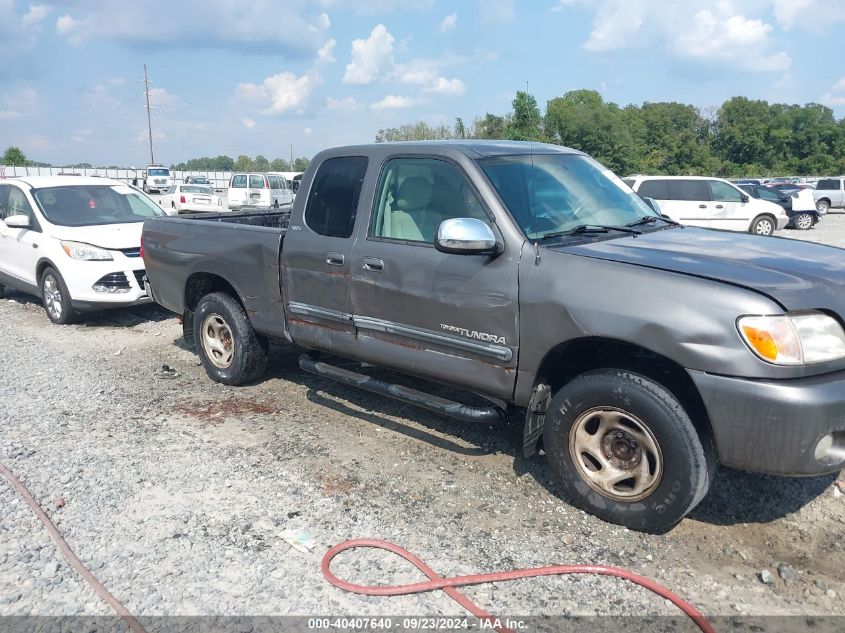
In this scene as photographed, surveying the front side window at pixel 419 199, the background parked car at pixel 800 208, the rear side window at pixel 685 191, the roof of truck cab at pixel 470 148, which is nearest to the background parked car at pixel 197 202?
the rear side window at pixel 685 191

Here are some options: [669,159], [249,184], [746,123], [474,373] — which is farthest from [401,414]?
[746,123]

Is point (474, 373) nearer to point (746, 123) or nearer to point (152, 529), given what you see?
point (152, 529)

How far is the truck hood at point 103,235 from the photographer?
8.46 metres

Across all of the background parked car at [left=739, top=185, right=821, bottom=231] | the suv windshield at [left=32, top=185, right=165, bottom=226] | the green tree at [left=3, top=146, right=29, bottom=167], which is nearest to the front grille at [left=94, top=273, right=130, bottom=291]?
the suv windshield at [left=32, top=185, right=165, bottom=226]

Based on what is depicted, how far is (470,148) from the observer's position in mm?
4355

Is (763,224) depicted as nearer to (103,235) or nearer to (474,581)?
(103,235)

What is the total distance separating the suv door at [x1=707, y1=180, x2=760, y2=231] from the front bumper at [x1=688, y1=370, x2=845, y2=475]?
16398 millimetres

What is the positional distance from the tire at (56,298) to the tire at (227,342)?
3.27 metres

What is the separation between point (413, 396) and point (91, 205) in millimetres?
6924

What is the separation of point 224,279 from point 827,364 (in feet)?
14.5

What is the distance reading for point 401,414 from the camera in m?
5.32

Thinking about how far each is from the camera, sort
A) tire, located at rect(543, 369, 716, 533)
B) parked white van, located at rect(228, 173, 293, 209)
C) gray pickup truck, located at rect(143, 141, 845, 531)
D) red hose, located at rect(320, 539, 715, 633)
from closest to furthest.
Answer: red hose, located at rect(320, 539, 715, 633) < gray pickup truck, located at rect(143, 141, 845, 531) < tire, located at rect(543, 369, 716, 533) < parked white van, located at rect(228, 173, 293, 209)

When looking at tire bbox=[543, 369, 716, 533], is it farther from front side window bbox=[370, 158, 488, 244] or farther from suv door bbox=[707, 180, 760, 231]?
suv door bbox=[707, 180, 760, 231]

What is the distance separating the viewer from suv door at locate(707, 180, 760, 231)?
1814cm
